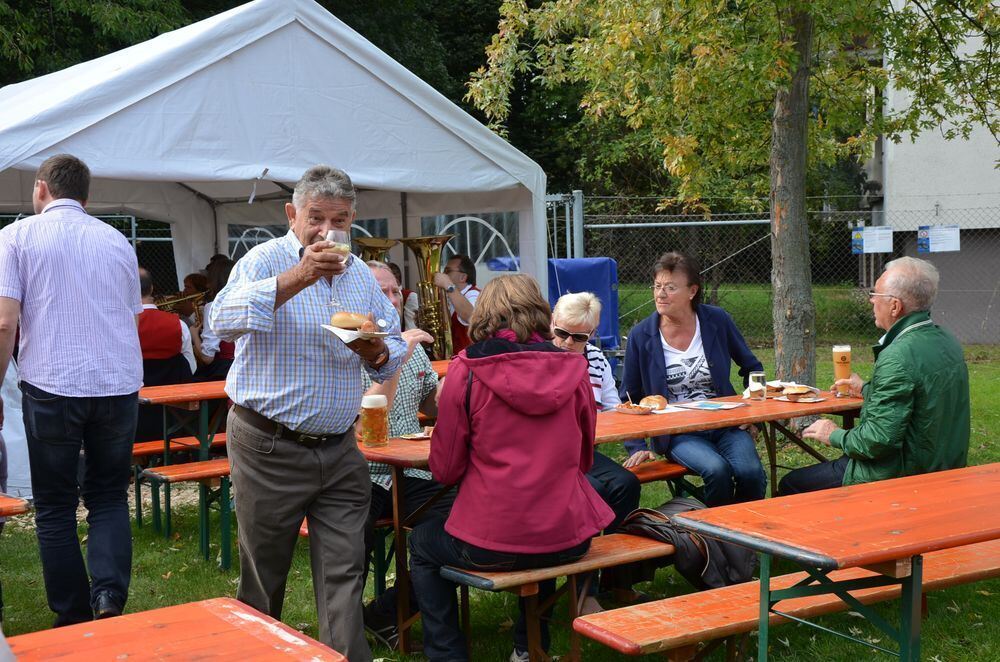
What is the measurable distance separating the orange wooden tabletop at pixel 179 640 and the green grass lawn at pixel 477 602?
1.96 meters

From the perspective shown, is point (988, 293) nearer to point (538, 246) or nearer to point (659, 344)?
point (538, 246)

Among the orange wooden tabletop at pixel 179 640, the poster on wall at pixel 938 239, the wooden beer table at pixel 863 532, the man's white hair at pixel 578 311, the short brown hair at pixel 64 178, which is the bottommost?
the wooden beer table at pixel 863 532

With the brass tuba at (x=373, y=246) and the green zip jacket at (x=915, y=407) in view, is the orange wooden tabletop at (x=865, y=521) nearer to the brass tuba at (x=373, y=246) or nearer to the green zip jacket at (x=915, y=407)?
the green zip jacket at (x=915, y=407)

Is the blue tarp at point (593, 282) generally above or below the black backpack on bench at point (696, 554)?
above

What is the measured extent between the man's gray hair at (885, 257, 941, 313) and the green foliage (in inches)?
128

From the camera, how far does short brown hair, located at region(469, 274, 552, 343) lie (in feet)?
12.1

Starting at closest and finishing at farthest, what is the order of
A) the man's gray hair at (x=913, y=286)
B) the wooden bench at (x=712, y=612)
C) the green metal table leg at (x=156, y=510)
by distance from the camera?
the wooden bench at (x=712, y=612)
the man's gray hair at (x=913, y=286)
the green metal table leg at (x=156, y=510)

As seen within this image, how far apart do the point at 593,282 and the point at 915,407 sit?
6121 millimetres

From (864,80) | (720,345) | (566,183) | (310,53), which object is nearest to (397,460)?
(720,345)

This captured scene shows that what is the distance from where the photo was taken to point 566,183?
72.6 ft

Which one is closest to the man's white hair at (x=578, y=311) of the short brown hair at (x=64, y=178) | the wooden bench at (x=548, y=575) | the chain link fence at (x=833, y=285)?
the wooden bench at (x=548, y=575)

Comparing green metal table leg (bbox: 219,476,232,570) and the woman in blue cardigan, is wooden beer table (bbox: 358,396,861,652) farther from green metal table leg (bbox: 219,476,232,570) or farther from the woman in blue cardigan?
green metal table leg (bbox: 219,476,232,570)

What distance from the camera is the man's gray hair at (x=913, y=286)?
4.39 meters

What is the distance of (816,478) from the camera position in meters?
5.04
